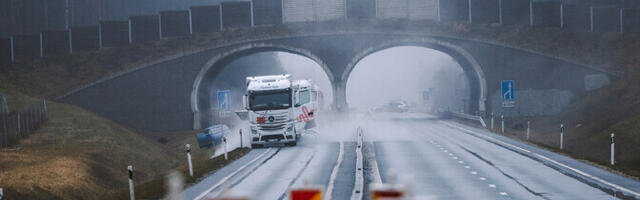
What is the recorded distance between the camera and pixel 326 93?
446 ft

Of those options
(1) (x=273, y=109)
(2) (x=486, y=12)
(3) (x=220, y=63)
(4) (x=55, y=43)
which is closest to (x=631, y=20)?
(2) (x=486, y=12)

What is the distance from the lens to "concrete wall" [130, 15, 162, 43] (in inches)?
2667

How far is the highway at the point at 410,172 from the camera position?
19344 mm

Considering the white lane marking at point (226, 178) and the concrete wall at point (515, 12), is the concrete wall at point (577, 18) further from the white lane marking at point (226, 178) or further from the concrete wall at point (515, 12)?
the white lane marking at point (226, 178)

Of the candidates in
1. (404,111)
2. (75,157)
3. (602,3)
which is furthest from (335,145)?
(404,111)

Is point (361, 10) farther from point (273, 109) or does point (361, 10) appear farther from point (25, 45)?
point (25, 45)

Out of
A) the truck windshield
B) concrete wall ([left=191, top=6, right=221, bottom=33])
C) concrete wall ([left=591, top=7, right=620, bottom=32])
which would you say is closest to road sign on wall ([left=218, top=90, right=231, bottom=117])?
the truck windshield

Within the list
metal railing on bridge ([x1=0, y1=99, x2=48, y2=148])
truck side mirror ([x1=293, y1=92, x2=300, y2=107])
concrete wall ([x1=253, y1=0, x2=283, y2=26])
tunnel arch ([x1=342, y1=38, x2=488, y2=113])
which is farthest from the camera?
concrete wall ([x1=253, y1=0, x2=283, y2=26])

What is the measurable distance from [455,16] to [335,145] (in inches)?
1199

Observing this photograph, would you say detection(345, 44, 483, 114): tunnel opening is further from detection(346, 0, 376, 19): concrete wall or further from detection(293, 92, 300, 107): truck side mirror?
detection(293, 92, 300, 107): truck side mirror

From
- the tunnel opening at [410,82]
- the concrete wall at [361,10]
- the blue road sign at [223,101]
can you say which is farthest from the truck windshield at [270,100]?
the tunnel opening at [410,82]

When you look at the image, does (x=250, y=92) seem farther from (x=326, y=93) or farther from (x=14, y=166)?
(x=326, y=93)

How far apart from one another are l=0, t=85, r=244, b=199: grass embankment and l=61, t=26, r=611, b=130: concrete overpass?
3036 mm

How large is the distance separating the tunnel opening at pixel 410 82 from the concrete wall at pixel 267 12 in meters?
19.4
